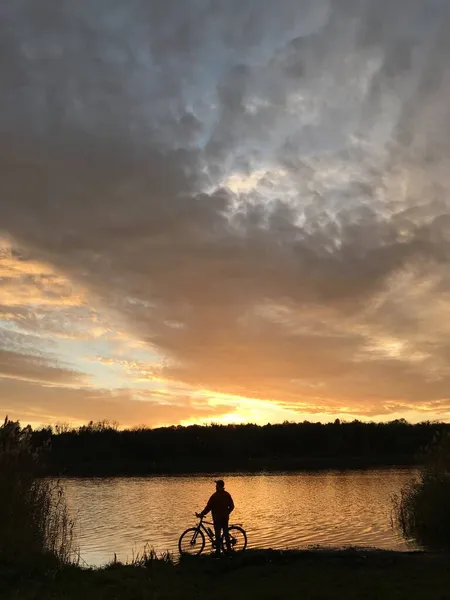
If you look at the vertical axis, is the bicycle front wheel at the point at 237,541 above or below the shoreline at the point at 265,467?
below

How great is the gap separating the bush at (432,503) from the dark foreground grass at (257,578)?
5.35 m

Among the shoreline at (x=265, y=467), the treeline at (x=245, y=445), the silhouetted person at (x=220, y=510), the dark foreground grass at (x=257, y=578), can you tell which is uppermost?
the treeline at (x=245, y=445)

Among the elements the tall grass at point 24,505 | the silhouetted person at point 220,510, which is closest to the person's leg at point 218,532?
the silhouetted person at point 220,510

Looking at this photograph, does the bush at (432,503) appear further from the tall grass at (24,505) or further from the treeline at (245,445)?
the treeline at (245,445)

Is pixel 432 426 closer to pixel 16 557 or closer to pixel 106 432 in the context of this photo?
pixel 106 432

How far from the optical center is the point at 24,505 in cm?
1425

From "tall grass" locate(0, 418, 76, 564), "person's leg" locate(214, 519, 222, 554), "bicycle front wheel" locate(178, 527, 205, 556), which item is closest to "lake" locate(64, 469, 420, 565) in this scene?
"bicycle front wheel" locate(178, 527, 205, 556)

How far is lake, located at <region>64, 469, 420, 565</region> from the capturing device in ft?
73.3

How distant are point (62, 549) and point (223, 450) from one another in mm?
84637

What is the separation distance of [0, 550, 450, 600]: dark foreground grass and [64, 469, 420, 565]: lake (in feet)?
20.5

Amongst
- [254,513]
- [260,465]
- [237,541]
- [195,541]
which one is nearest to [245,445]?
[260,465]

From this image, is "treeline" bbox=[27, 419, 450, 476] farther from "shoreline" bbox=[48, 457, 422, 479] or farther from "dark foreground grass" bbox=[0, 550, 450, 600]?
"dark foreground grass" bbox=[0, 550, 450, 600]

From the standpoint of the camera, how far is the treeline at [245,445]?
91625 millimetres

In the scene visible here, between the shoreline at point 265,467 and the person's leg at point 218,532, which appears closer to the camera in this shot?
the person's leg at point 218,532
